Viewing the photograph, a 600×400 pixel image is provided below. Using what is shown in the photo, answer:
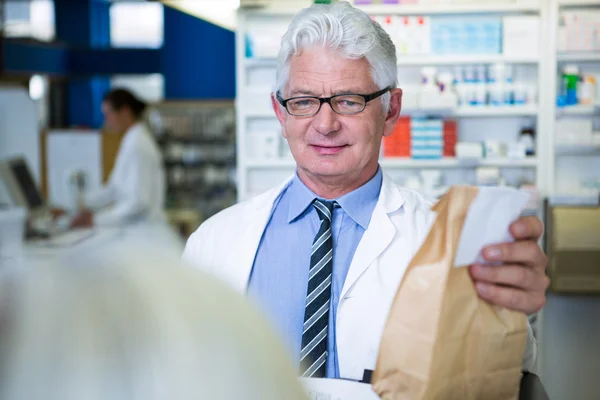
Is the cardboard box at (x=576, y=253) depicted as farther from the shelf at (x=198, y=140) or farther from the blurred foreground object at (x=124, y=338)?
the shelf at (x=198, y=140)

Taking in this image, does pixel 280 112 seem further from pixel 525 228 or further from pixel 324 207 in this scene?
pixel 525 228

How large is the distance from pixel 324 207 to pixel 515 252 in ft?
2.80

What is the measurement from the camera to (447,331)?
3.35ft

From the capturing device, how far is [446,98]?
197 inches

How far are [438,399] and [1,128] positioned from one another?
39.1 feet

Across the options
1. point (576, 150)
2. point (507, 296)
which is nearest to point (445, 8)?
point (576, 150)

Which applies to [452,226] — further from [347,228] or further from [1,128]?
[1,128]

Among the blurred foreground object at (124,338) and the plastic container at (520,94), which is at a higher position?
the plastic container at (520,94)

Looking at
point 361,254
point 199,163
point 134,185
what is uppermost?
point 361,254

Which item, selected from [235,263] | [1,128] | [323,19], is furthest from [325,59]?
[1,128]

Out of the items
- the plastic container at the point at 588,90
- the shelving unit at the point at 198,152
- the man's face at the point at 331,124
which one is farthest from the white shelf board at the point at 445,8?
the shelving unit at the point at 198,152

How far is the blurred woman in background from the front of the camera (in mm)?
6055

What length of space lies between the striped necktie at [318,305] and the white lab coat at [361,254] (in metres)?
0.04

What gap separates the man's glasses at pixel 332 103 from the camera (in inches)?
71.0
